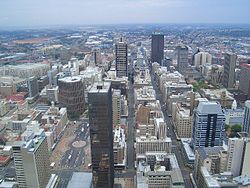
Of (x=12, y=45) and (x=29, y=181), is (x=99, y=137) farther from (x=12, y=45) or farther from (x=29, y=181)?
(x=12, y=45)

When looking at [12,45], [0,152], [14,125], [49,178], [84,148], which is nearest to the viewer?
[49,178]

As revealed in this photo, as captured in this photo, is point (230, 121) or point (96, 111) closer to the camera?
point (96, 111)

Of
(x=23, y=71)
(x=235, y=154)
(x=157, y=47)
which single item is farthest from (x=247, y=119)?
(x=23, y=71)

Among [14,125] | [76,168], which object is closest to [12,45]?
[14,125]

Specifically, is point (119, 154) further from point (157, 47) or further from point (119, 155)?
point (157, 47)

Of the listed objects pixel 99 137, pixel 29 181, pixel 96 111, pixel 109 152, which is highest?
pixel 96 111

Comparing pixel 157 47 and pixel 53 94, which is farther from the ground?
pixel 157 47

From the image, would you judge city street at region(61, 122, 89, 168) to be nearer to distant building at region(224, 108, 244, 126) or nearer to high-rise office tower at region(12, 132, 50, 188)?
high-rise office tower at region(12, 132, 50, 188)
